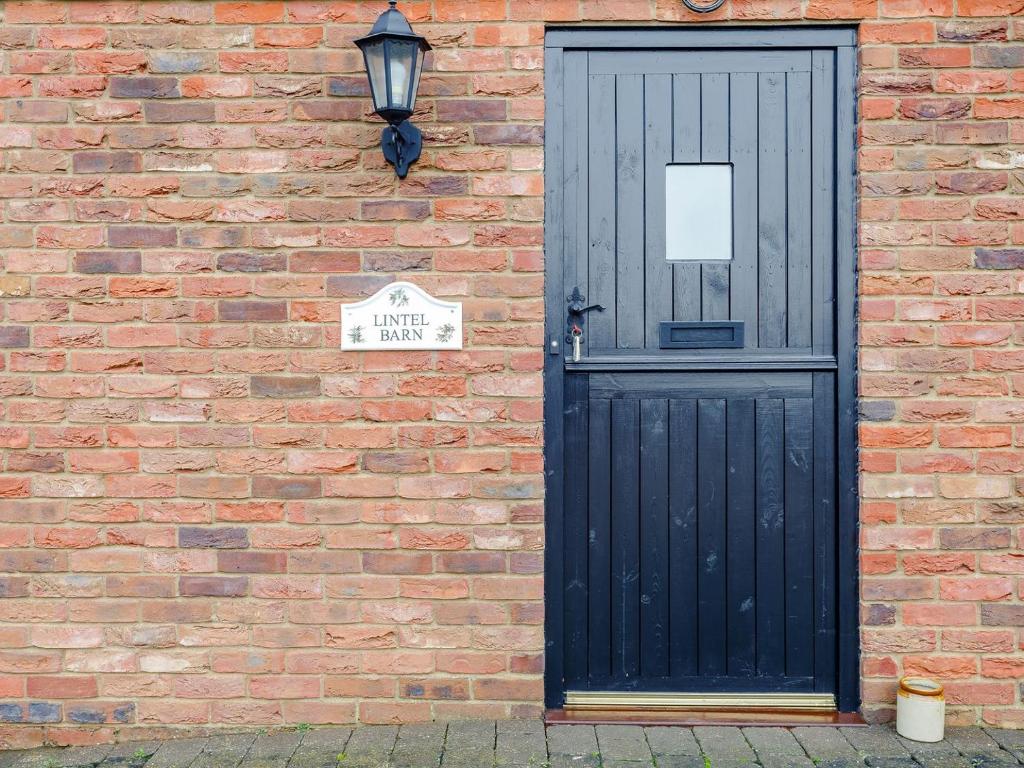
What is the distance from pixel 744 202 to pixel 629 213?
0.45 metres

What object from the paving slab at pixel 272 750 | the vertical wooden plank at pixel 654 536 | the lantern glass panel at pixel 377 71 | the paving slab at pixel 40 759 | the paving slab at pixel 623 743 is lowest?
the paving slab at pixel 40 759

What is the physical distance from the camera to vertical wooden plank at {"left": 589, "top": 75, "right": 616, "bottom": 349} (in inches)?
139

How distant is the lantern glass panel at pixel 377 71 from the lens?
3176mm

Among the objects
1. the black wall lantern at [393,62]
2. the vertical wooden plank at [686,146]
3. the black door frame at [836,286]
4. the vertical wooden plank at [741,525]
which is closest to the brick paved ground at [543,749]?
the black door frame at [836,286]

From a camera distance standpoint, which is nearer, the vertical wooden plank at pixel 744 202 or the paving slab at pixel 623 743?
the paving slab at pixel 623 743

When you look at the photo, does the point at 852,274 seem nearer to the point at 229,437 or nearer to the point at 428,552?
the point at 428,552

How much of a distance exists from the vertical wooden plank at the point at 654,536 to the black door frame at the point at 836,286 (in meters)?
0.33

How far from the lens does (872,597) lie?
3.44 meters

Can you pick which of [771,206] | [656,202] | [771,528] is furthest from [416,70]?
[771,528]

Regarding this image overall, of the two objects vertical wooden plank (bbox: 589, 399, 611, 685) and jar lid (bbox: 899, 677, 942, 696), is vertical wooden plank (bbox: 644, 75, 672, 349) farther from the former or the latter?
jar lid (bbox: 899, 677, 942, 696)

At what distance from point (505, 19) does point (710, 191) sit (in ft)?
3.36

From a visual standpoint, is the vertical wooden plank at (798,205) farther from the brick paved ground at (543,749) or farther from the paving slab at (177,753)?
the paving slab at (177,753)

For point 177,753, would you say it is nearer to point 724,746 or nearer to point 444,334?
point 444,334

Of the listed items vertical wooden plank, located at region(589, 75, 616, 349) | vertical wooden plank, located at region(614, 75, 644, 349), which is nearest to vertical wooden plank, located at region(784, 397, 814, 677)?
vertical wooden plank, located at region(614, 75, 644, 349)
